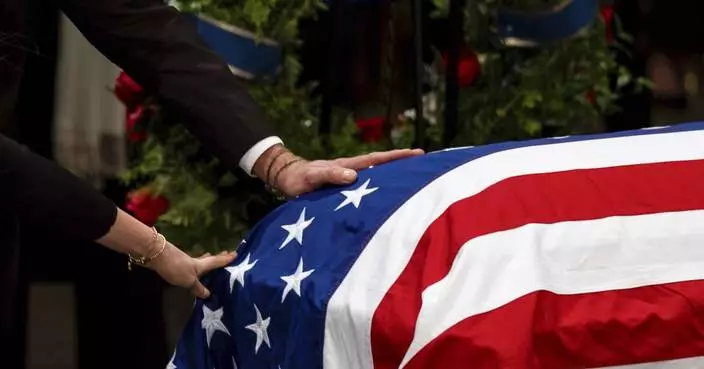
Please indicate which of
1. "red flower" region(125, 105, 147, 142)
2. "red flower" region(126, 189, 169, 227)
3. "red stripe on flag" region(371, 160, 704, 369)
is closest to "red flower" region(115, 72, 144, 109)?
"red flower" region(125, 105, 147, 142)

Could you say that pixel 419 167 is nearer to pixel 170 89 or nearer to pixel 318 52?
pixel 170 89

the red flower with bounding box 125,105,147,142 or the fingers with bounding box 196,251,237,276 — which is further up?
the red flower with bounding box 125,105,147,142

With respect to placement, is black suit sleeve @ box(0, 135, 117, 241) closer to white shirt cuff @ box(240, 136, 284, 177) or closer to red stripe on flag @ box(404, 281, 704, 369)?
white shirt cuff @ box(240, 136, 284, 177)

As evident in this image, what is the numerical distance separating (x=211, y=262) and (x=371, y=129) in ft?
2.85

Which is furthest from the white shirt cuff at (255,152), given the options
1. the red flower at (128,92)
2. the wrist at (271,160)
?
the red flower at (128,92)

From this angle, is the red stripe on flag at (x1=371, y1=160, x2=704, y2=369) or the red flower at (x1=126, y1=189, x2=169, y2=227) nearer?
the red stripe on flag at (x1=371, y1=160, x2=704, y2=369)

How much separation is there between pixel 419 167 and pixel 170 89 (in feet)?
1.37

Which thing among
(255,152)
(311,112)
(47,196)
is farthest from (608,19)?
(47,196)

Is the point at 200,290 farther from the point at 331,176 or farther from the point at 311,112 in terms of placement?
the point at 311,112

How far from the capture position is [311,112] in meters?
2.23

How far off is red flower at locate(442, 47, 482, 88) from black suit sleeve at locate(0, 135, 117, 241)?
1.16m

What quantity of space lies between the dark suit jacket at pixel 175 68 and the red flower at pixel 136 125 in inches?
25.9

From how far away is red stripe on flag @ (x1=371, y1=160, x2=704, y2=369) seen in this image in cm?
108

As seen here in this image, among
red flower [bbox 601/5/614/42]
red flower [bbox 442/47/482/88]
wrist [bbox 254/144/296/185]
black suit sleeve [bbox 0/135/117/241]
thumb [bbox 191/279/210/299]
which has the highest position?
red flower [bbox 601/5/614/42]
